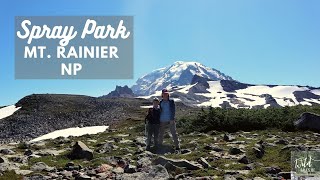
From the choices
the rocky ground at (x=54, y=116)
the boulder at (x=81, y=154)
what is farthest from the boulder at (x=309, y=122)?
the rocky ground at (x=54, y=116)

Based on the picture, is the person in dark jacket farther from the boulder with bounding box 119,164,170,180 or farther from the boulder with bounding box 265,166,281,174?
the boulder with bounding box 265,166,281,174

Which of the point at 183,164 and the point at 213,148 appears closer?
the point at 183,164

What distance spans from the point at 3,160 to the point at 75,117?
79.5 meters

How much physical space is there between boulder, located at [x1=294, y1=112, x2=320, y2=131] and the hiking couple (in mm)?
13903

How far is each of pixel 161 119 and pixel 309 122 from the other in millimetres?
14749

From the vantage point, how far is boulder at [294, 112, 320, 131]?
32.0 metres

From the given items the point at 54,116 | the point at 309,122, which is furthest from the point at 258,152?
the point at 54,116

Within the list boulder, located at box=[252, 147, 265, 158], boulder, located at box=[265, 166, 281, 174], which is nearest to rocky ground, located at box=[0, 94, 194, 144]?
boulder, located at box=[252, 147, 265, 158]

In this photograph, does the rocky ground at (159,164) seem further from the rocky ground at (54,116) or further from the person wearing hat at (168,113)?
the rocky ground at (54,116)

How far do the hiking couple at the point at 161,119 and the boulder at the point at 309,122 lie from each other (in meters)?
13.9

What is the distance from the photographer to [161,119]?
75.9 ft

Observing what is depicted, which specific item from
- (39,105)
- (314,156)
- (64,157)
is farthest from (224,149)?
(39,105)

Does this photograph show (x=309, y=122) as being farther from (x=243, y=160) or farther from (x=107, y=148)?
(x=107, y=148)

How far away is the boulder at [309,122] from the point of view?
3203 centimetres
